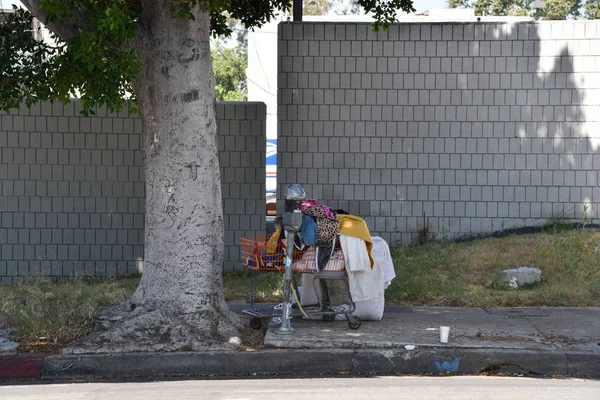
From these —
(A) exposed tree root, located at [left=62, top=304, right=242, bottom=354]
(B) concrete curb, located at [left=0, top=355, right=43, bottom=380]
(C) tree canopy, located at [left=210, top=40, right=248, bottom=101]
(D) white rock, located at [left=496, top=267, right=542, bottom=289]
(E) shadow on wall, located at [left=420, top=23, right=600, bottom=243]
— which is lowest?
(B) concrete curb, located at [left=0, top=355, right=43, bottom=380]

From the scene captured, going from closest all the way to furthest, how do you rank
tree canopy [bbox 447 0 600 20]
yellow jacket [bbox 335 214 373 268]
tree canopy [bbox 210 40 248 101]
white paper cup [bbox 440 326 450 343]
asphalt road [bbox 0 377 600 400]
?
asphalt road [bbox 0 377 600 400] → white paper cup [bbox 440 326 450 343] → yellow jacket [bbox 335 214 373 268] → tree canopy [bbox 447 0 600 20] → tree canopy [bbox 210 40 248 101]

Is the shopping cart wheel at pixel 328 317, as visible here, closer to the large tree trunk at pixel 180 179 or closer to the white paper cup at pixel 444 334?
the large tree trunk at pixel 180 179

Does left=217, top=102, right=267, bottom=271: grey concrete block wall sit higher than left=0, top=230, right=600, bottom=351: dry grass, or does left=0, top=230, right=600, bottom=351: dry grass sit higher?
left=217, top=102, right=267, bottom=271: grey concrete block wall

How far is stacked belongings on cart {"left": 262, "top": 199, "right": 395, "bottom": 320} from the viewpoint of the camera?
8.55 m

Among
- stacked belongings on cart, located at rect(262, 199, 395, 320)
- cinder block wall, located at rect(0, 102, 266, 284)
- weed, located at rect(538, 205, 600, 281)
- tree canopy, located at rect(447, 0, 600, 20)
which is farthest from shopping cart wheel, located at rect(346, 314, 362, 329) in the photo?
tree canopy, located at rect(447, 0, 600, 20)

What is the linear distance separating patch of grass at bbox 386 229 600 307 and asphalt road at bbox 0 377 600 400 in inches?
112

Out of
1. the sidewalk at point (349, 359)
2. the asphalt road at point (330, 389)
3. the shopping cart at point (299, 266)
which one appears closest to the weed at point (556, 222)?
the sidewalk at point (349, 359)

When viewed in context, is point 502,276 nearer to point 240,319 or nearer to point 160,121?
point 240,319

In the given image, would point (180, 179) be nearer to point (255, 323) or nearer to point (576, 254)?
point (255, 323)

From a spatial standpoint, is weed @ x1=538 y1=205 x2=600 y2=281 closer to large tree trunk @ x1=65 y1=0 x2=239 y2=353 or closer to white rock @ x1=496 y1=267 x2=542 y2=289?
white rock @ x1=496 y1=267 x2=542 y2=289

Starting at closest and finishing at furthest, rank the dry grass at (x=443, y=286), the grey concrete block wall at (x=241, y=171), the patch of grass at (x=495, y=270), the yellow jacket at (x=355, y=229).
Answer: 1. the yellow jacket at (x=355, y=229)
2. the dry grass at (x=443, y=286)
3. the patch of grass at (x=495, y=270)
4. the grey concrete block wall at (x=241, y=171)

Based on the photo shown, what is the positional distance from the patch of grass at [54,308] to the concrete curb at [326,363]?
2.14 ft

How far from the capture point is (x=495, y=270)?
37.8 ft

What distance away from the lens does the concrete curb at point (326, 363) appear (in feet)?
25.9
